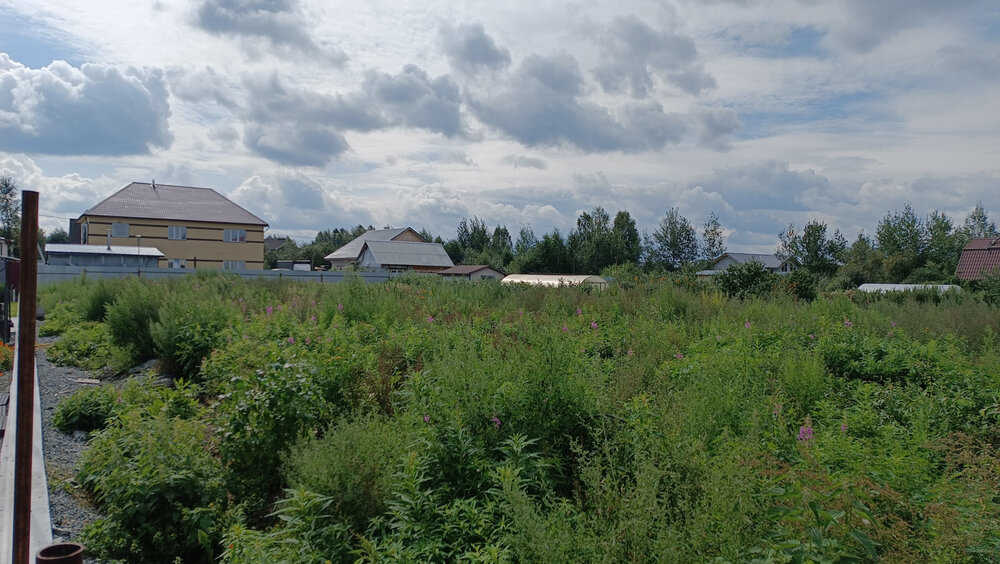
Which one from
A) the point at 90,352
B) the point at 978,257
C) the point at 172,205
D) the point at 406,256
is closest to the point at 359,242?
the point at 406,256

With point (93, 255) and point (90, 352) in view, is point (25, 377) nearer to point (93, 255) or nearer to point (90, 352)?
point (90, 352)

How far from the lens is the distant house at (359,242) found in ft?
183

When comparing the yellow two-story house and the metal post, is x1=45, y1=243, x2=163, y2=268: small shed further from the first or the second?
the metal post

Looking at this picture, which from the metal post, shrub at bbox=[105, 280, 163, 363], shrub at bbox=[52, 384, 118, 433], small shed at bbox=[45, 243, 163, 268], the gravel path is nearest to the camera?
the metal post

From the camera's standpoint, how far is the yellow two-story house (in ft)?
118

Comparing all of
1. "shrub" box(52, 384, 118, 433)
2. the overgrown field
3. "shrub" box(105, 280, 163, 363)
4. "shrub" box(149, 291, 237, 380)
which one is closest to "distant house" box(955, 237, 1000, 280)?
the overgrown field

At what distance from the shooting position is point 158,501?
4230mm

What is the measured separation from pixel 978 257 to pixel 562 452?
124 ft

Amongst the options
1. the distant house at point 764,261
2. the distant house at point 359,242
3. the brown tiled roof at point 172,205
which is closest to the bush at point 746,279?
the distant house at point 764,261

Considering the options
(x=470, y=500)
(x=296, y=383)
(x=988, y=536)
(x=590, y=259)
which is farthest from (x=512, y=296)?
(x=590, y=259)

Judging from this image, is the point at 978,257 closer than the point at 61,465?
No

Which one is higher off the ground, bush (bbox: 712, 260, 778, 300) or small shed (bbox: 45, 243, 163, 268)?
small shed (bbox: 45, 243, 163, 268)

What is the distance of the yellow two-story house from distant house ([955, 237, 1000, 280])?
39.6 m

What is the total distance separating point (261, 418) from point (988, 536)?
441 cm
